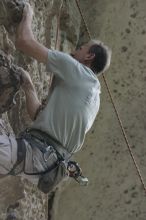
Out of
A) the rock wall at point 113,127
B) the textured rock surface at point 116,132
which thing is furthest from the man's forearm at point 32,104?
the textured rock surface at point 116,132

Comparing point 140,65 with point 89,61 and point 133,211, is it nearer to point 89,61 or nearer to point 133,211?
point 133,211

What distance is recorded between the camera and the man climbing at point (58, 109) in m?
2.96

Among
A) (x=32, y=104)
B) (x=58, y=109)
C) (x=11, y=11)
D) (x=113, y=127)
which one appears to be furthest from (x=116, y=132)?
(x=58, y=109)

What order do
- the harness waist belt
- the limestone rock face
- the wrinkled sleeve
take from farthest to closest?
1. the limestone rock face
2. the harness waist belt
3. the wrinkled sleeve

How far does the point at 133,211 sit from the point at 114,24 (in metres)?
2.01

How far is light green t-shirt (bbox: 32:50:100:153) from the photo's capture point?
2945 millimetres

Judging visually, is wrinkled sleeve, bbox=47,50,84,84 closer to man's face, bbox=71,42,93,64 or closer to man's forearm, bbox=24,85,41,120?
man's face, bbox=71,42,93,64

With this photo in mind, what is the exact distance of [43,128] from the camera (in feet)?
9.89

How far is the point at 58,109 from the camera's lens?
299cm

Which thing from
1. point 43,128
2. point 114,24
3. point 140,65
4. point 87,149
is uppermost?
point 43,128

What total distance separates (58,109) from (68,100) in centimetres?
7

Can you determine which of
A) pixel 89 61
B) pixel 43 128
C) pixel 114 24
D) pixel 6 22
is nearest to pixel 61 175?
pixel 43 128

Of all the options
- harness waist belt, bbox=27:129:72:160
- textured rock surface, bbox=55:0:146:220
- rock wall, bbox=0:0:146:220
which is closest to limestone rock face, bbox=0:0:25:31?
harness waist belt, bbox=27:129:72:160

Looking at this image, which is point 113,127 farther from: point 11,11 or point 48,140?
point 48,140
